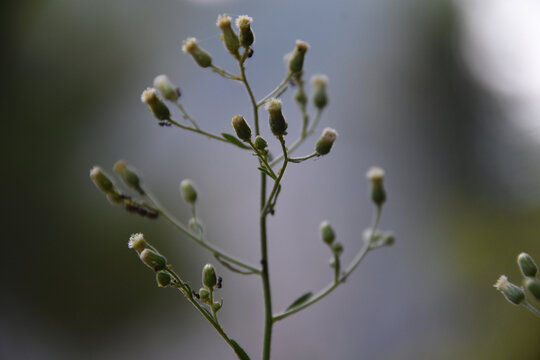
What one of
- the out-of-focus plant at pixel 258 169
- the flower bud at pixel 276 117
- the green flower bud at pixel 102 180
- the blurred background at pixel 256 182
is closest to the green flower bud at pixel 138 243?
the out-of-focus plant at pixel 258 169

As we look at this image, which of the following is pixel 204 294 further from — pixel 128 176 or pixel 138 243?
pixel 128 176

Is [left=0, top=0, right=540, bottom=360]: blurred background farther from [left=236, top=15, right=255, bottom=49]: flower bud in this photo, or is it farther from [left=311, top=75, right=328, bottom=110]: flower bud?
[left=236, top=15, right=255, bottom=49]: flower bud

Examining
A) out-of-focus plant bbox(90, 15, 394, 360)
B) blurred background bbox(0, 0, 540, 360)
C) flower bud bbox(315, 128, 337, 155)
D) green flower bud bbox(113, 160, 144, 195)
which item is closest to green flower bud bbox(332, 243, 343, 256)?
out-of-focus plant bbox(90, 15, 394, 360)

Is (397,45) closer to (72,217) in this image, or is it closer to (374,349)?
(374,349)

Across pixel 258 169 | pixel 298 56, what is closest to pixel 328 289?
pixel 258 169

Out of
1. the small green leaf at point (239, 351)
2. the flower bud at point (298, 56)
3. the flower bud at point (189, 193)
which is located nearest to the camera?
the small green leaf at point (239, 351)

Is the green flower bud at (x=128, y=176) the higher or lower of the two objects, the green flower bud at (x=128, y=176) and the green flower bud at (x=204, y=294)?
the higher

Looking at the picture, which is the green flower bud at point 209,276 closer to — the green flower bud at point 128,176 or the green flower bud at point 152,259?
the green flower bud at point 152,259
